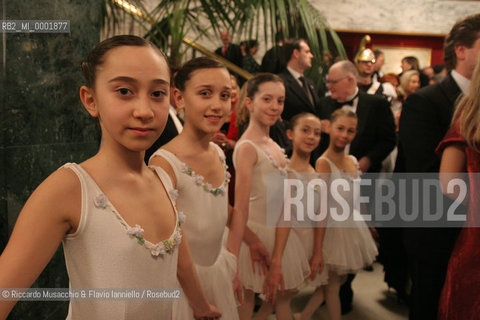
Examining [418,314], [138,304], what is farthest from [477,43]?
[138,304]

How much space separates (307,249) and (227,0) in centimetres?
186

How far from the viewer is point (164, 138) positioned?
211cm

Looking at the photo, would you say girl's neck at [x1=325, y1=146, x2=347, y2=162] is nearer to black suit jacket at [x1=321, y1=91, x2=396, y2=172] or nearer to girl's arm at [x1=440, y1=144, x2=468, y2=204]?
black suit jacket at [x1=321, y1=91, x2=396, y2=172]

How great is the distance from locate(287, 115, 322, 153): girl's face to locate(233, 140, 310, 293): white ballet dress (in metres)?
0.29

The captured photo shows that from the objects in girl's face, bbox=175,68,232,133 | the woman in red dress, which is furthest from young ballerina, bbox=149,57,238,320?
the woman in red dress

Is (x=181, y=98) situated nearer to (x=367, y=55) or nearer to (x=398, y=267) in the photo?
(x=398, y=267)

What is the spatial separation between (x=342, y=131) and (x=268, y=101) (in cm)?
68

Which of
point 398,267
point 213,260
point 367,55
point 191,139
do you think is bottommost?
point 398,267

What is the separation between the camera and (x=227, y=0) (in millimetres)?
3160

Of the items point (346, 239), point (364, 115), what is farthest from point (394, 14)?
point (346, 239)

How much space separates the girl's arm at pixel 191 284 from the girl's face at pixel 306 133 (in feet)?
3.98

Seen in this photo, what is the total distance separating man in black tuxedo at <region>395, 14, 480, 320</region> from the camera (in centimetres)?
202

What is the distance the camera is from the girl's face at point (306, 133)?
7.67ft

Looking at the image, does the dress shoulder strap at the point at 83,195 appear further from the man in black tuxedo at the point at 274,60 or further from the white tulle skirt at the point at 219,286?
the man in black tuxedo at the point at 274,60
